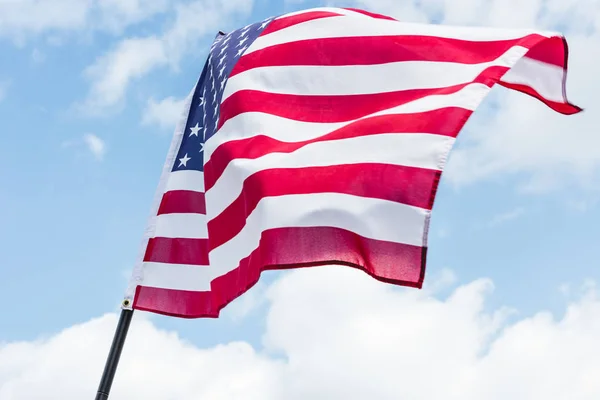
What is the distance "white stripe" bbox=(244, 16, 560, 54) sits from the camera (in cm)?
967

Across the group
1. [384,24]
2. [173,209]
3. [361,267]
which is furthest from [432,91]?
[173,209]

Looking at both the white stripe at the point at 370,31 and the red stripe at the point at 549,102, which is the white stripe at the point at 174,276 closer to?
the white stripe at the point at 370,31

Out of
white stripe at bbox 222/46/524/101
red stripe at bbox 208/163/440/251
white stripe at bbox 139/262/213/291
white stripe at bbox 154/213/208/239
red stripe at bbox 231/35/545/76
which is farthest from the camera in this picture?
white stripe at bbox 154/213/208/239

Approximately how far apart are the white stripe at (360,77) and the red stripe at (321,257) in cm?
204

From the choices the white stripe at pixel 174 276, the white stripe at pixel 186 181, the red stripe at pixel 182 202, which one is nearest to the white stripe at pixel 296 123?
the white stripe at pixel 186 181

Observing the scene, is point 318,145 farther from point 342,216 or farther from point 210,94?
point 210,94

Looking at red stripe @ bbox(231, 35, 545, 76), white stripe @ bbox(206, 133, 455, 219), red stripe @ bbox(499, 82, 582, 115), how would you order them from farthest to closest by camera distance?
red stripe @ bbox(499, 82, 582, 115), red stripe @ bbox(231, 35, 545, 76), white stripe @ bbox(206, 133, 455, 219)

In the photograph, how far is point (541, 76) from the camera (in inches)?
416

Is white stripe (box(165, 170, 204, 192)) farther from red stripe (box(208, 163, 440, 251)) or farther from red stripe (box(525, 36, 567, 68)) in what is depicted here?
red stripe (box(525, 36, 567, 68))

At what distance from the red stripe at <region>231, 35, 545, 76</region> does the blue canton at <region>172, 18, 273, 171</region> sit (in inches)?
15.1

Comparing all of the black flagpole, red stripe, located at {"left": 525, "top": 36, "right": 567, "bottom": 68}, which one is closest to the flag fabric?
red stripe, located at {"left": 525, "top": 36, "right": 567, "bottom": 68}

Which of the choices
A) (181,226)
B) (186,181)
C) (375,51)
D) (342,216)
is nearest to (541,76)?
(375,51)

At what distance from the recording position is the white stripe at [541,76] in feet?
34.5

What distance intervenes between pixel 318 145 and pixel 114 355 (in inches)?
112
